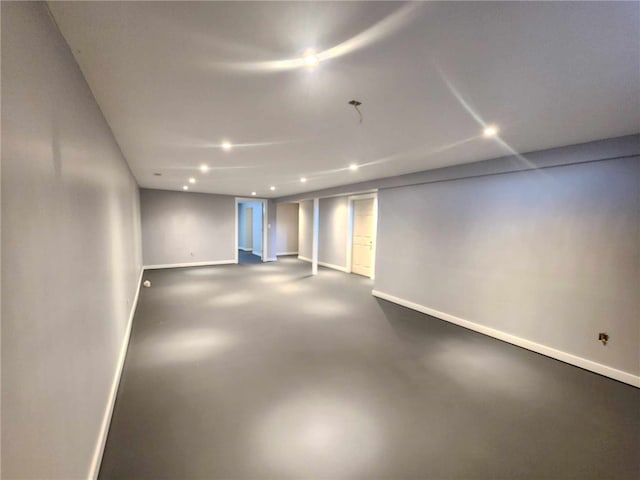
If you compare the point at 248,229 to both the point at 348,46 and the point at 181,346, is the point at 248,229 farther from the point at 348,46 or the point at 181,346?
the point at 348,46

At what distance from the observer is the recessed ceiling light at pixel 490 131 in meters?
2.43

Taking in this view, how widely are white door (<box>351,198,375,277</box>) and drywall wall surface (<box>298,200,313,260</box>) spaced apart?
2320 millimetres

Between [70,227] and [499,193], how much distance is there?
4.25m

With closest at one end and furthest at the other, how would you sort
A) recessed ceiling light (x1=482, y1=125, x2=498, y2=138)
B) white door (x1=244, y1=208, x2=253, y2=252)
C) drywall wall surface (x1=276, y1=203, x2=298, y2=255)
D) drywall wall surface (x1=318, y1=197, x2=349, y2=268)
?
recessed ceiling light (x1=482, y1=125, x2=498, y2=138), drywall wall surface (x1=318, y1=197, x2=349, y2=268), drywall wall surface (x1=276, y1=203, x2=298, y2=255), white door (x1=244, y1=208, x2=253, y2=252)

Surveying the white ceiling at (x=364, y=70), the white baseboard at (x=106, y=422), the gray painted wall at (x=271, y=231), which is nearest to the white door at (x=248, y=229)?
the gray painted wall at (x=271, y=231)

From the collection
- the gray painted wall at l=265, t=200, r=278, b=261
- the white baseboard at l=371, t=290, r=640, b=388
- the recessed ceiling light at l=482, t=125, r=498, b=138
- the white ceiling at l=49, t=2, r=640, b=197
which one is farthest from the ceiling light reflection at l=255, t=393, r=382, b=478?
the gray painted wall at l=265, t=200, r=278, b=261

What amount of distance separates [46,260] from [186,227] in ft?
25.1

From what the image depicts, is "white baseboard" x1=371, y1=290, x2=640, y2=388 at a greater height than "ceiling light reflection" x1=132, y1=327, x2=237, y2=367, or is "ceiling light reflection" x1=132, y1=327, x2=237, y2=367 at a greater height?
"white baseboard" x1=371, y1=290, x2=640, y2=388

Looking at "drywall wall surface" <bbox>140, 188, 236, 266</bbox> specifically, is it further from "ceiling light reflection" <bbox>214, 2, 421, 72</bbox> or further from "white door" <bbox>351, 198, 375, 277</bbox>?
"ceiling light reflection" <bbox>214, 2, 421, 72</bbox>

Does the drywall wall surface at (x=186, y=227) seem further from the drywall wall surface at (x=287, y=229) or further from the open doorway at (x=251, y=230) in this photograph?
the drywall wall surface at (x=287, y=229)

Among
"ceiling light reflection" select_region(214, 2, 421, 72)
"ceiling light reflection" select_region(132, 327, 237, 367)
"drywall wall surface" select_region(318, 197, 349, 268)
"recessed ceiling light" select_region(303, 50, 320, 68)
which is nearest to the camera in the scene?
"ceiling light reflection" select_region(214, 2, 421, 72)

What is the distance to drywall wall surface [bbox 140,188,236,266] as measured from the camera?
762 cm

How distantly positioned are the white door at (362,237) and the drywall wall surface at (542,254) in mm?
2633

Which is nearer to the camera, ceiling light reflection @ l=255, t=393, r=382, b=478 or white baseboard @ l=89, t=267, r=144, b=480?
white baseboard @ l=89, t=267, r=144, b=480
